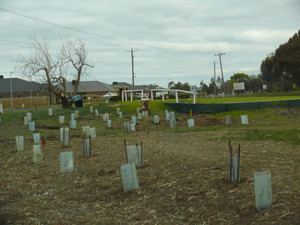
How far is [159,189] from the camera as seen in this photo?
768 cm

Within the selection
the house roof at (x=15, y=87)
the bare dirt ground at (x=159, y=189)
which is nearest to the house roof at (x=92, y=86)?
the house roof at (x=15, y=87)

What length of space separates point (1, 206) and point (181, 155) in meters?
4.94

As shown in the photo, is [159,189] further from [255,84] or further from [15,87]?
[255,84]

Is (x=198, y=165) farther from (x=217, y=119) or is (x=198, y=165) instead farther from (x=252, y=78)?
(x=252, y=78)

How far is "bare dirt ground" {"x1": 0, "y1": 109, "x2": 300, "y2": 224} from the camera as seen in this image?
6.16m

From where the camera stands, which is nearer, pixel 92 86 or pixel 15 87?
pixel 15 87

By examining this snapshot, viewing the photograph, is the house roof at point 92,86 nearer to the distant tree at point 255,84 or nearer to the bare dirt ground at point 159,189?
the distant tree at point 255,84

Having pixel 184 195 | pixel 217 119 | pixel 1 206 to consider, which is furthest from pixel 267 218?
pixel 217 119

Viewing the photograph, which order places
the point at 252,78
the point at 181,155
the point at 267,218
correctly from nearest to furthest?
the point at 267,218 → the point at 181,155 → the point at 252,78

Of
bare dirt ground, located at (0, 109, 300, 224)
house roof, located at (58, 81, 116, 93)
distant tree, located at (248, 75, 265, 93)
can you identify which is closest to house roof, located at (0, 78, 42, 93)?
house roof, located at (58, 81, 116, 93)

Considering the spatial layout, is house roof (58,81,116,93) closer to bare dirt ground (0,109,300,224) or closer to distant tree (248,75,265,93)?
distant tree (248,75,265,93)

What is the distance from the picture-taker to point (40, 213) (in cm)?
710

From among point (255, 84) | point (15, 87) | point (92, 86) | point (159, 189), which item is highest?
point (92, 86)

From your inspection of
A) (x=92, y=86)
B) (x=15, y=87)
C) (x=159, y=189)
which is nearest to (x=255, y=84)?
(x=92, y=86)
